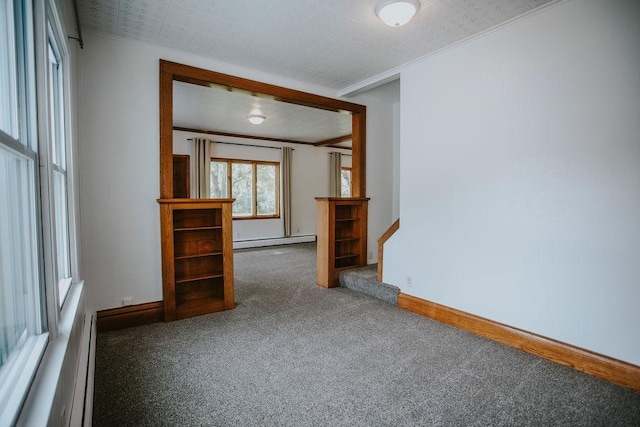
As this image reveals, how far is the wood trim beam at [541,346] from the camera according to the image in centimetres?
211

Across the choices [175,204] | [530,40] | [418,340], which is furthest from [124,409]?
[530,40]

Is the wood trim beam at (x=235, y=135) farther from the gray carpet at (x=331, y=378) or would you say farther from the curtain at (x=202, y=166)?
the gray carpet at (x=331, y=378)

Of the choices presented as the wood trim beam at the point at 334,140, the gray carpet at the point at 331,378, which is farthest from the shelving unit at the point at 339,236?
the wood trim beam at the point at 334,140

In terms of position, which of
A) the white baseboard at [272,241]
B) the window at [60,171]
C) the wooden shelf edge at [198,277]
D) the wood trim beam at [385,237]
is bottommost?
the white baseboard at [272,241]

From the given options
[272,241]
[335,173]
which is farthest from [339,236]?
[335,173]

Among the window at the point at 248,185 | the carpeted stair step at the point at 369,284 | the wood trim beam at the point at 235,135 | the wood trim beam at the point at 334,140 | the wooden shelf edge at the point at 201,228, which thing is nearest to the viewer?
the wooden shelf edge at the point at 201,228

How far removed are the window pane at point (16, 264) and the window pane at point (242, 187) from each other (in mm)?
6637

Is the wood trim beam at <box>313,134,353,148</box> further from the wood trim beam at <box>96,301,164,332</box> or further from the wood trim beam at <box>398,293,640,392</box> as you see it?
the wood trim beam at <box>96,301,164,332</box>

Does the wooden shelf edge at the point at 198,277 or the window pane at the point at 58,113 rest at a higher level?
the window pane at the point at 58,113

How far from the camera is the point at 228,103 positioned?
5188 millimetres

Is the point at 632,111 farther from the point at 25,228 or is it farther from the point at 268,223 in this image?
the point at 268,223

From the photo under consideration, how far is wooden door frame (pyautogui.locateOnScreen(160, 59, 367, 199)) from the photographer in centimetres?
316

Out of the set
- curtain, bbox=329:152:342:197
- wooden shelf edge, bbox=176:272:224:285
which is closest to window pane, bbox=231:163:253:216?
curtain, bbox=329:152:342:197

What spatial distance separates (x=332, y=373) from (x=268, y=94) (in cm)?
304
